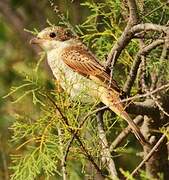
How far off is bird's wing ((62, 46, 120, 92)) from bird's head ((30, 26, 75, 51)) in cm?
9

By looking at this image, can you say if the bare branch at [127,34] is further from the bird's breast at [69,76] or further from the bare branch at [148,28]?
the bird's breast at [69,76]

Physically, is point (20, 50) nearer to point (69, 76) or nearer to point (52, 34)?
point (52, 34)

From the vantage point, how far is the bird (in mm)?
3367

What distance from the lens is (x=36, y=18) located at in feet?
20.7

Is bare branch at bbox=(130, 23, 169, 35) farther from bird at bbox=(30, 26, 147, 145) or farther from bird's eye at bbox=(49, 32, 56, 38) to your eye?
bird's eye at bbox=(49, 32, 56, 38)

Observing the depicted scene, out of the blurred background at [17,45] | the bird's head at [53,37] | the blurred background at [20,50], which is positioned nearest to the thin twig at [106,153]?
the bird's head at [53,37]

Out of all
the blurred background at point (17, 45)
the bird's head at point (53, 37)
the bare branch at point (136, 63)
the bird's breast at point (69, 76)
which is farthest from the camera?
the blurred background at point (17, 45)

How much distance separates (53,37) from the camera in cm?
420

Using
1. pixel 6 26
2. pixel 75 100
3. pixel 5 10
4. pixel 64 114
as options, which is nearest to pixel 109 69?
pixel 75 100

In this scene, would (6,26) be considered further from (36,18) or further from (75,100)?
(75,100)

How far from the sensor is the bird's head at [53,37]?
4168 millimetres

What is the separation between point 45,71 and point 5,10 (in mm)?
643

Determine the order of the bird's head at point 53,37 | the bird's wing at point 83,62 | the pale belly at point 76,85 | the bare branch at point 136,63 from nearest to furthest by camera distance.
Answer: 1. the pale belly at point 76,85
2. the bare branch at point 136,63
3. the bird's wing at point 83,62
4. the bird's head at point 53,37

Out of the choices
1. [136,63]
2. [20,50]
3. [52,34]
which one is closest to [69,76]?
[52,34]
